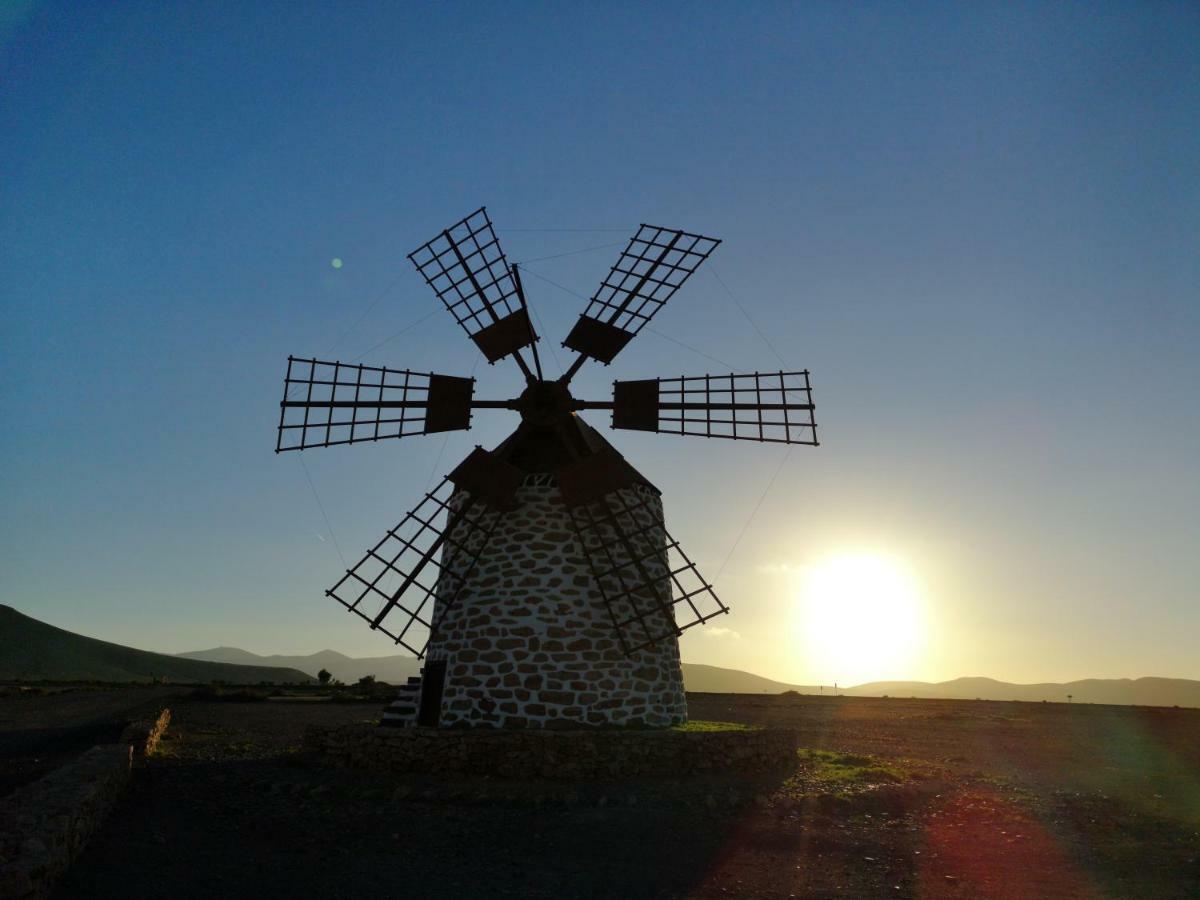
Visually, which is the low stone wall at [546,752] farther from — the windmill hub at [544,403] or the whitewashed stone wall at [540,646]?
the windmill hub at [544,403]

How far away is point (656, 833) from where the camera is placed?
9258 millimetres

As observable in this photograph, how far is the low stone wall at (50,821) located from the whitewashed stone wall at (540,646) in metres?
5.53

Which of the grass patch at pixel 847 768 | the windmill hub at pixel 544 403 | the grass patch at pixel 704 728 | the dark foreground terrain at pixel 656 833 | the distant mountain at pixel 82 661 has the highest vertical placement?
the windmill hub at pixel 544 403

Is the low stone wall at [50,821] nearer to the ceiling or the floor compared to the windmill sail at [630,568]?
nearer to the floor

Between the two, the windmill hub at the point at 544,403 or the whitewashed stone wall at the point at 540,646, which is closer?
the whitewashed stone wall at the point at 540,646

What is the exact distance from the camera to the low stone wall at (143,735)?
13602 millimetres

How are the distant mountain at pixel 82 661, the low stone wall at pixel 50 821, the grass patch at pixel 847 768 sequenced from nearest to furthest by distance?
the low stone wall at pixel 50 821 < the grass patch at pixel 847 768 < the distant mountain at pixel 82 661

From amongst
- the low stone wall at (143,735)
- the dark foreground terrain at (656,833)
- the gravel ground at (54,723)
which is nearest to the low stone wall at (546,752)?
the dark foreground terrain at (656,833)

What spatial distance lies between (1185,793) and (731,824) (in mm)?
8550

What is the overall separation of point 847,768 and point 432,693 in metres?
7.87

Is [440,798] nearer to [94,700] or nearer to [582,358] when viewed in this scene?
[582,358]

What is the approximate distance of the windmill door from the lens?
46.2ft

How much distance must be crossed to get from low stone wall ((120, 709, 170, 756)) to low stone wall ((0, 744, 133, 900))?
11.1ft

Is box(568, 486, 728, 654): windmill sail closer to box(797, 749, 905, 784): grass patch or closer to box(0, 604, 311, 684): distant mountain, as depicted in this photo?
box(797, 749, 905, 784): grass patch
